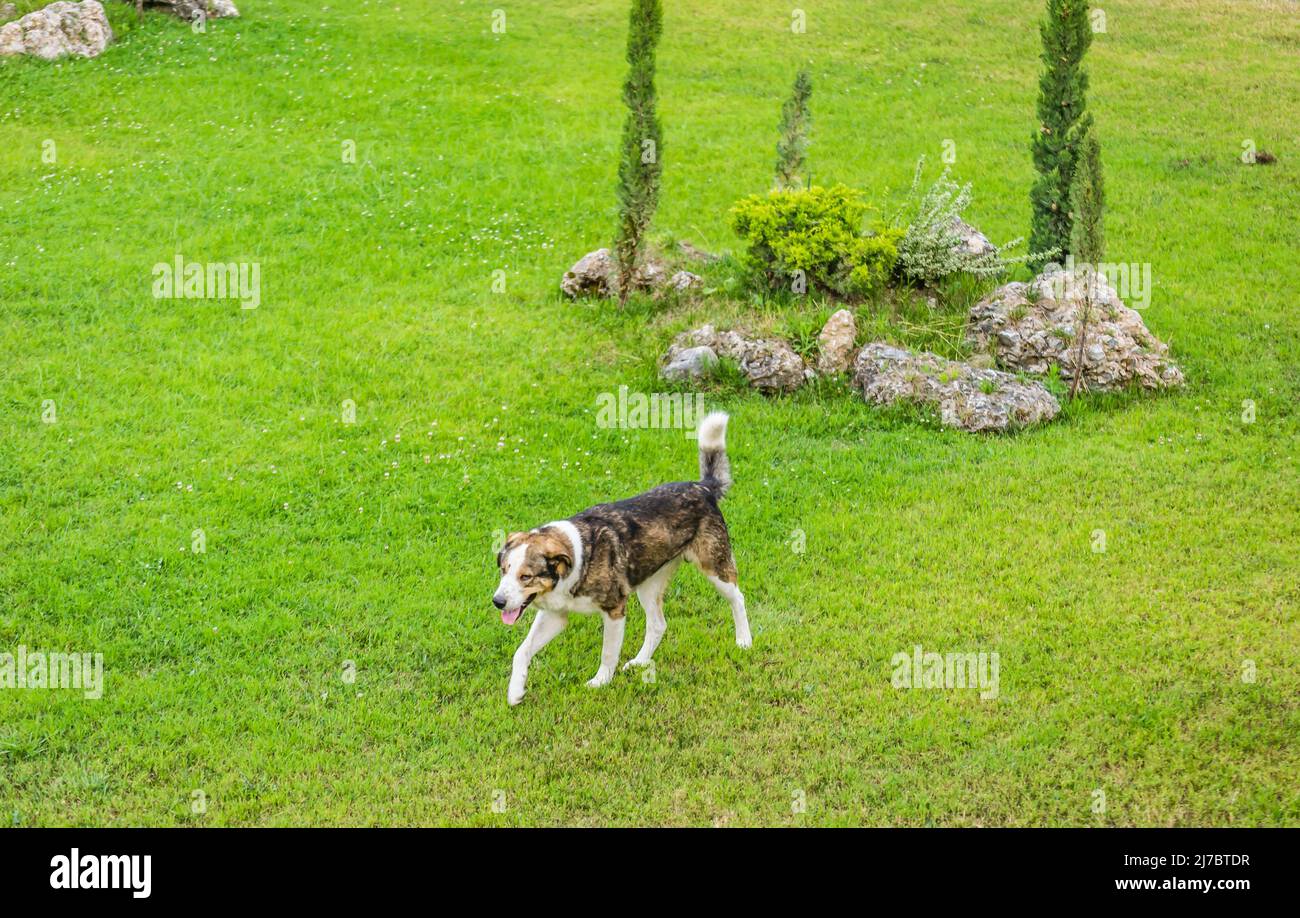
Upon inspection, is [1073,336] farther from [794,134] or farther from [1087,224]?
[794,134]

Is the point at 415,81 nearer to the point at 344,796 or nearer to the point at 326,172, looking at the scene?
the point at 326,172

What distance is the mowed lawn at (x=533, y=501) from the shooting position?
325 inches

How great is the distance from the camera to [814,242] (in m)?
15.7

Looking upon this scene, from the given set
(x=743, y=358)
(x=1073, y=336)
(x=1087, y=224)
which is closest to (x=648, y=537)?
(x=743, y=358)

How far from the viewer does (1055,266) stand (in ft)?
53.5

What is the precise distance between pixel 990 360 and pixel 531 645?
839 centimetres

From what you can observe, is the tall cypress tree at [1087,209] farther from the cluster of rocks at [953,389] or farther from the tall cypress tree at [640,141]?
the tall cypress tree at [640,141]

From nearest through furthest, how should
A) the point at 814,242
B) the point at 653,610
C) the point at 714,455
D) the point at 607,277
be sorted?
the point at 653,610
the point at 714,455
the point at 814,242
the point at 607,277

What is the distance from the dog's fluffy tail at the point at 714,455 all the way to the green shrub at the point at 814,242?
660cm

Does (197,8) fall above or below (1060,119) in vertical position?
above

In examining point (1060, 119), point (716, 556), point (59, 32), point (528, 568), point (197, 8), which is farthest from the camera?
point (197, 8)

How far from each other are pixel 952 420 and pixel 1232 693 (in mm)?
5458

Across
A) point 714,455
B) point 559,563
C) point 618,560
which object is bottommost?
point 618,560

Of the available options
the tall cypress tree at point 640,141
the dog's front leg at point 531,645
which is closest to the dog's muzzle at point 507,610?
the dog's front leg at point 531,645
